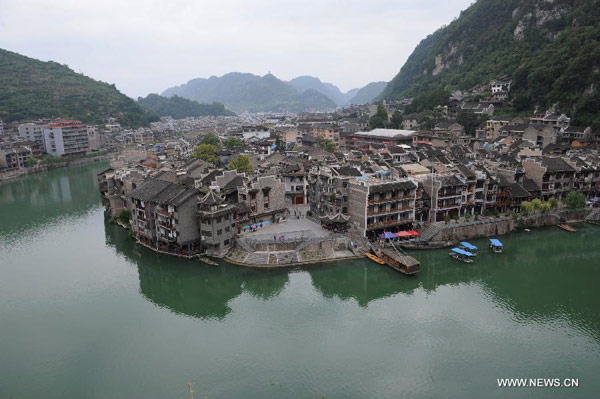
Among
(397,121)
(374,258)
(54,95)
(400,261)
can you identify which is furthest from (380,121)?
(54,95)

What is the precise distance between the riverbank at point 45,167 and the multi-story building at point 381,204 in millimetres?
49938

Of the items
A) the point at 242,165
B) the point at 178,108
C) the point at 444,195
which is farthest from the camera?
the point at 178,108

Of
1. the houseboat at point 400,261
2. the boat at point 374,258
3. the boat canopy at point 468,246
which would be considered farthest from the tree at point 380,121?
the boat at point 374,258

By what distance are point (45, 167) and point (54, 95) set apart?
153ft

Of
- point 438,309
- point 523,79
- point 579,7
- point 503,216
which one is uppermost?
point 579,7

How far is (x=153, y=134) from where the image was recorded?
92.5 metres

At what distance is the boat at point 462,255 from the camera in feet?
85.4

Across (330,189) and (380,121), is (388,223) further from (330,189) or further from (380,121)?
(380,121)

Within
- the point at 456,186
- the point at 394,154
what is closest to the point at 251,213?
the point at 456,186

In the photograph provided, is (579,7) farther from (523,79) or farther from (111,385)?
(111,385)

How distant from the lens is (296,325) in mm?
19297

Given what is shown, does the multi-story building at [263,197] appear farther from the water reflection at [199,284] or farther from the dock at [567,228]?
the dock at [567,228]

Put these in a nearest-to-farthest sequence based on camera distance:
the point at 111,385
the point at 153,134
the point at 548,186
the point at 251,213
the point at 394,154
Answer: the point at 111,385 < the point at 251,213 < the point at 548,186 < the point at 394,154 < the point at 153,134

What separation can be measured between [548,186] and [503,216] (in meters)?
5.77
